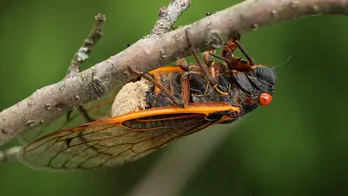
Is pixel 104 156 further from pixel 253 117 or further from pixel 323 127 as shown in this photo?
pixel 323 127

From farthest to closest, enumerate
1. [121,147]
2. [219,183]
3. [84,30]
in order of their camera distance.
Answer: [219,183]
[84,30]
[121,147]

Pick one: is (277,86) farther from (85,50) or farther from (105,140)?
(85,50)

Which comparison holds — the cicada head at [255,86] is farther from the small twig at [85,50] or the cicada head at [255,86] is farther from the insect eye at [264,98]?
the small twig at [85,50]

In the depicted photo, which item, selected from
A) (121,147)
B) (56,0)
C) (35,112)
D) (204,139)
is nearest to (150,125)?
(121,147)

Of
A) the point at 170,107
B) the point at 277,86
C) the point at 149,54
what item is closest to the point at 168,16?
the point at 149,54

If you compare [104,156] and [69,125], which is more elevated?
[69,125]

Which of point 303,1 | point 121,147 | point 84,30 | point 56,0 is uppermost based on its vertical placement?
point 56,0


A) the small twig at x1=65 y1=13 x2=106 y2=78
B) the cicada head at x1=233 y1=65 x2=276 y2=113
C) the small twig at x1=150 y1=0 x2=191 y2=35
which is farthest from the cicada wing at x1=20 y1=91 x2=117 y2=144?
the small twig at x1=150 y1=0 x2=191 y2=35
